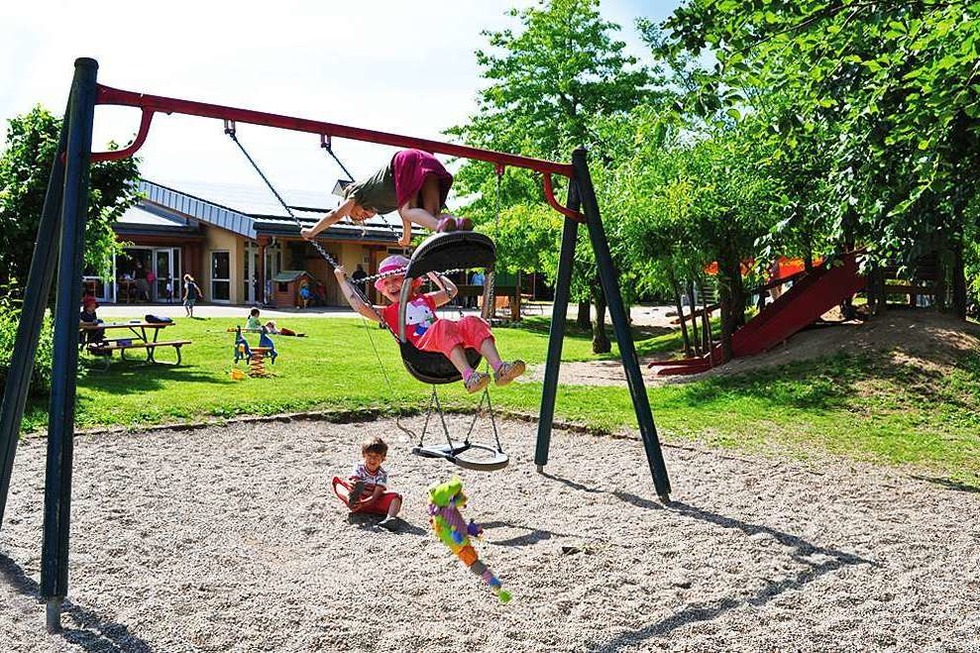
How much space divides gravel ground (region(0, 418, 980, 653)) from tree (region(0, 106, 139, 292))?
5477mm

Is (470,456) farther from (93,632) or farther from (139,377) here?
(139,377)

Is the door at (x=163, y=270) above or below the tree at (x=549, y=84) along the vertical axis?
below

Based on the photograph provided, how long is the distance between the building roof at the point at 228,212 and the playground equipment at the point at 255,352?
1141 centimetres

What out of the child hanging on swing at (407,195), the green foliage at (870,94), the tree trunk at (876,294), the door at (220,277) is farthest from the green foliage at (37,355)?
the door at (220,277)

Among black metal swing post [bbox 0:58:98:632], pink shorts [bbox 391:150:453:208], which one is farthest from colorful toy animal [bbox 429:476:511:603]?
pink shorts [bbox 391:150:453:208]

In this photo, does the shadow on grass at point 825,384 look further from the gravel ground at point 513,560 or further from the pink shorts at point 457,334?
the pink shorts at point 457,334

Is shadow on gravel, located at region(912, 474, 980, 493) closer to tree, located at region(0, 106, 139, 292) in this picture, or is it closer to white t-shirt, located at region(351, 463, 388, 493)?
white t-shirt, located at region(351, 463, 388, 493)

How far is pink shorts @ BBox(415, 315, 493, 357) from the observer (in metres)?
5.56

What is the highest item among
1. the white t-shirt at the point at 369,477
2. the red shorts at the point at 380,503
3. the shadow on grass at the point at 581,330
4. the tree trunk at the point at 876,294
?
the tree trunk at the point at 876,294

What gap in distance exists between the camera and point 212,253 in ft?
109

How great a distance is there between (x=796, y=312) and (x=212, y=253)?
23807 millimetres

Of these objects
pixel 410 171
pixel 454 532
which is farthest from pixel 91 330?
pixel 454 532

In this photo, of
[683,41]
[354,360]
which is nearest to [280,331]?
[354,360]

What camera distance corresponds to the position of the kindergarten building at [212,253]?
31.1 m
